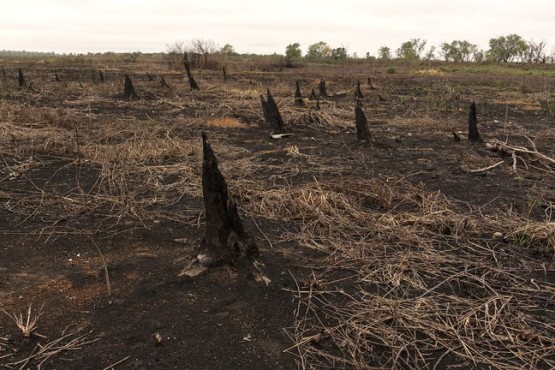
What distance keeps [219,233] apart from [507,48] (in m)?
70.9

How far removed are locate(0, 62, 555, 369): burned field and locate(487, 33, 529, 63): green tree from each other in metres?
60.2

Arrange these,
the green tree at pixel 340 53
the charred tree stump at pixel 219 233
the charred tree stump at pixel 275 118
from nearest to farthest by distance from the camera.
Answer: the charred tree stump at pixel 219 233
the charred tree stump at pixel 275 118
the green tree at pixel 340 53

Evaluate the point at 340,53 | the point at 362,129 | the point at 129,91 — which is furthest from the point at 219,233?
the point at 340,53


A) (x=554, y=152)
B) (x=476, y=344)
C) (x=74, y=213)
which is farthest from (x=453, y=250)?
(x=554, y=152)

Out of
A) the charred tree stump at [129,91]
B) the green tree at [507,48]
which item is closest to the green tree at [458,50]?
the green tree at [507,48]

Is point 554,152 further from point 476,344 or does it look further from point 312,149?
point 476,344

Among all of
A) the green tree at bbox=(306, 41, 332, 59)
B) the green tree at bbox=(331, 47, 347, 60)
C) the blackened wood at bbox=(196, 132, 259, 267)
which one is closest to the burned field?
the blackened wood at bbox=(196, 132, 259, 267)

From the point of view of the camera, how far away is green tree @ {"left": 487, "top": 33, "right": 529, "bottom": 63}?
59.9m

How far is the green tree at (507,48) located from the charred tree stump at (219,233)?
63.3 meters

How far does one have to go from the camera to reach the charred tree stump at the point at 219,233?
3.65 m

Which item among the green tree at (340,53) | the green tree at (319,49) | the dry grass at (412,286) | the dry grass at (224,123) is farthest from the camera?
the green tree at (319,49)

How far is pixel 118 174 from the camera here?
5992 mm

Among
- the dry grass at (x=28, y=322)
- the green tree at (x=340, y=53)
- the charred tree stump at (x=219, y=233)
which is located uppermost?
the green tree at (x=340, y=53)

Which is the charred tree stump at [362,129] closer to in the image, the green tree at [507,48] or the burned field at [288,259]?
the burned field at [288,259]
